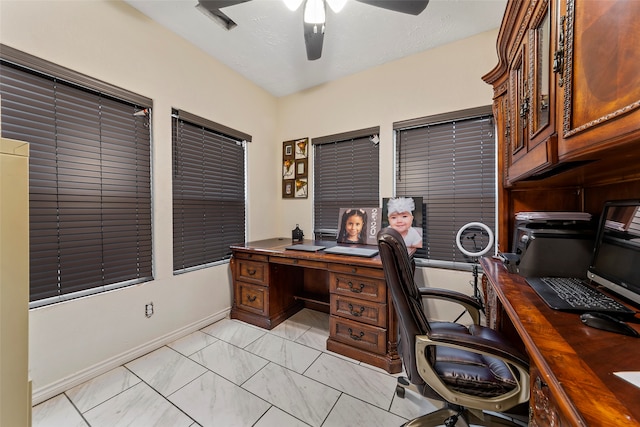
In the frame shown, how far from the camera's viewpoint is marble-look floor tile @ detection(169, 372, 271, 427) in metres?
1.35

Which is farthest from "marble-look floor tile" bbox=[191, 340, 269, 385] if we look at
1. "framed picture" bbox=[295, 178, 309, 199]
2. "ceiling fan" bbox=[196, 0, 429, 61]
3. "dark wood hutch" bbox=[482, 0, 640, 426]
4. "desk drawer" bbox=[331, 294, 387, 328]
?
"ceiling fan" bbox=[196, 0, 429, 61]

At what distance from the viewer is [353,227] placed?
2.60m

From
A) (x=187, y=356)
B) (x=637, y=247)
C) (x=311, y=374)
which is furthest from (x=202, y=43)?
(x=637, y=247)

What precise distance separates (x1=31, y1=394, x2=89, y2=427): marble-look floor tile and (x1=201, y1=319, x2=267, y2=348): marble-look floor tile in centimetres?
97

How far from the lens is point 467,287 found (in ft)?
7.04

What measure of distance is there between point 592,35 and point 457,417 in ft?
5.47

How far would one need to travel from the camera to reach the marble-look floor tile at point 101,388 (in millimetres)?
1462

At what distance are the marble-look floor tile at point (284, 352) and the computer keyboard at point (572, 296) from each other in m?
1.60

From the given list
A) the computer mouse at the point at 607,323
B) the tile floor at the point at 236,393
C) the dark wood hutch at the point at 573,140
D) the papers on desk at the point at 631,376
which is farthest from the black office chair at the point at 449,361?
the tile floor at the point at 236,393

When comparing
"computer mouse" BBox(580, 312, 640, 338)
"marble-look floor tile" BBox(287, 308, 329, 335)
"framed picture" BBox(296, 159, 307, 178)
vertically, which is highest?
"framed picture" BBox(296, 159, 307, 178)

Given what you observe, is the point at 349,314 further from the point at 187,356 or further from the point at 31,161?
the point at 31,161

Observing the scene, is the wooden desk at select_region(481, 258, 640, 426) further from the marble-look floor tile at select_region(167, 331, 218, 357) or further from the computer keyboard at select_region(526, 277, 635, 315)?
the marble-look floor tile at select_region(167, 331, 218, 357)

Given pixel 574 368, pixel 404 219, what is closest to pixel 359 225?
pixel 404 219

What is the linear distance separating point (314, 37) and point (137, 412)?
A: 2.75 m
